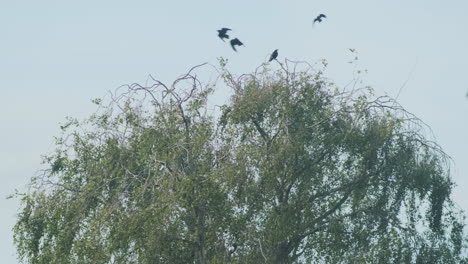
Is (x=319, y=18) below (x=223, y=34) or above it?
above

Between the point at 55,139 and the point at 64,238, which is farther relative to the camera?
the point at 55,139

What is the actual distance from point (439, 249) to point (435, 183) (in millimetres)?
1667

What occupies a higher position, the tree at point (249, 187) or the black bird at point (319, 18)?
the black bird at point (319, 18)

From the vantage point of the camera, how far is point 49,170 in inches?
1139

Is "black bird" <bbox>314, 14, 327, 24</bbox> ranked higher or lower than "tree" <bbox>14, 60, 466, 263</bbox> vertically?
higher

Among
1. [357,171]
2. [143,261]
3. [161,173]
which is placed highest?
[357,171]

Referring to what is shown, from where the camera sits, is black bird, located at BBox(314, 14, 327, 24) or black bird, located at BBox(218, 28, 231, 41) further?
black bird, located at BBox(314, 14, 327, 24)

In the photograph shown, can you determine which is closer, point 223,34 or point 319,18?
point 223,34

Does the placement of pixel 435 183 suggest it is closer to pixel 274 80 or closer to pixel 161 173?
pixel 274 80

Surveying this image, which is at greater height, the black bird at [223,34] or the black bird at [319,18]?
the black bird at [319,18]

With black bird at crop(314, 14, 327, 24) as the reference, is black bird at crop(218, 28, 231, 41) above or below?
below

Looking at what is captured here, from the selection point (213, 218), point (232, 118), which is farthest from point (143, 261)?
point (232, 118)

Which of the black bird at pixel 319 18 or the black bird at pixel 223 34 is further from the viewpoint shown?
the black bird at pixel 319 18

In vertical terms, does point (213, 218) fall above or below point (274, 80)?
below
